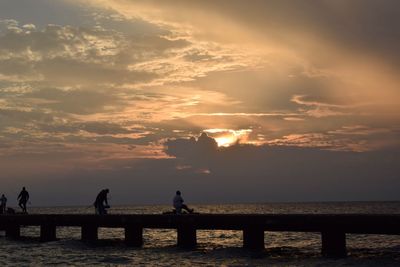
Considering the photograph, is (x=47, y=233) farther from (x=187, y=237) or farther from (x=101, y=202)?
(x=187, y=237)

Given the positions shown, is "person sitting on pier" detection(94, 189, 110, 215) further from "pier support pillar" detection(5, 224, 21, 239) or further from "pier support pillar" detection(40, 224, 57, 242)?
"pier support pillar" detection(5, 224, 21, 239)

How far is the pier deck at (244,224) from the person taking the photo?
2022 centimetres

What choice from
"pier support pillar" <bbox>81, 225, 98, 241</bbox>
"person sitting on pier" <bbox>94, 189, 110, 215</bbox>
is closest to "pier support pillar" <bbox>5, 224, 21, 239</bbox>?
"pier support pillar" <bbox>81, 225, 98, 241</bbox>

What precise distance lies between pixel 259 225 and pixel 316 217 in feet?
8.70

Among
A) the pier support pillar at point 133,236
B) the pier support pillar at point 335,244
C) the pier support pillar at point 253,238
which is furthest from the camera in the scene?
the pier support pillar at point 133,236

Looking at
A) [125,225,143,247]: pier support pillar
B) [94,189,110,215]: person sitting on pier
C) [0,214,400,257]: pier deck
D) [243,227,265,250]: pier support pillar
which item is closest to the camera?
[0,214,400,257]: pier deck

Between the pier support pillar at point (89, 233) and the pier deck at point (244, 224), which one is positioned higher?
the pier deck at point (244, 224)

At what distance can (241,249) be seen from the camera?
25.0 m

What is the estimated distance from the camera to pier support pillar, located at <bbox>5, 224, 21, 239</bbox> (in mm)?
35594

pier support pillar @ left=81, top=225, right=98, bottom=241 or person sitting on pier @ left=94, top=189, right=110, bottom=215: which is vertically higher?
person sitting on pier @ left=94, top=189, right=110, bottom=215

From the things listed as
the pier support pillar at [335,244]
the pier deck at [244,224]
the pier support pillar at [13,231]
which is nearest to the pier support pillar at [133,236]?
the pier deck at [244,224]

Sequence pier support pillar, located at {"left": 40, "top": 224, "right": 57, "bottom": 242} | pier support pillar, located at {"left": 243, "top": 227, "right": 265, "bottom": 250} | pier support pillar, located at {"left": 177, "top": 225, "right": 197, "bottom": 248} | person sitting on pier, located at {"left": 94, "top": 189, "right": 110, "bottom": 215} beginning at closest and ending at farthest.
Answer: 1. pier support pillar, located at {"left": 243, "top": 227, "right": 265, "bottom": 250}
2. pier support pillar, located at {"left": 177, "top": 225, "right": 197, "bottom": 248}
3. person sitting on pier, located at {"left": 94, "top": 189, "right": 110, "bottom": 215}
4. pier support pillar, located at {"left": 40, "top": 224, "right": 57, "bottom": 242}

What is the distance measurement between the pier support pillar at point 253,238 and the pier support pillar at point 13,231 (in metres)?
17.9

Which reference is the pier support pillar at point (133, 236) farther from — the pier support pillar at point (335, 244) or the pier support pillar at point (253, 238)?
the pier support pillar at point (335, 244)
